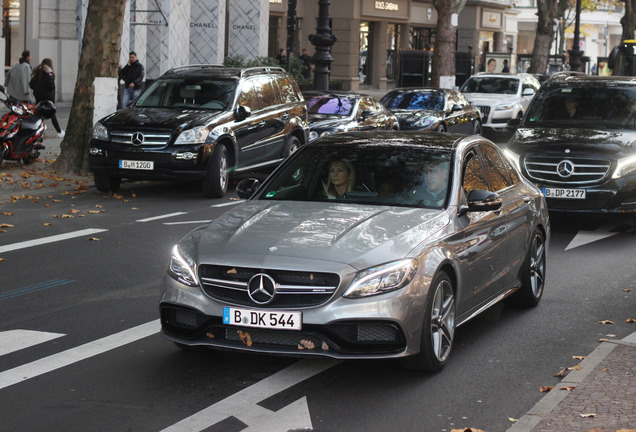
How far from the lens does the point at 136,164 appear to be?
15992 millimetres

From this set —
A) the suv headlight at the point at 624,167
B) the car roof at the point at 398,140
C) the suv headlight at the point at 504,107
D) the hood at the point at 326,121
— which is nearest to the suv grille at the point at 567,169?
the suv headlight at the point at 624,167

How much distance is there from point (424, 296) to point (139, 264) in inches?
183

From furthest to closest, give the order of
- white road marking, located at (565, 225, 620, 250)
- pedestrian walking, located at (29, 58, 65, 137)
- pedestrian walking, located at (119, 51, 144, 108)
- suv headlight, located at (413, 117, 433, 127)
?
pedestrian walking, located at (119, 51, 144, 108) → pedestrian walking, located at (29, 58, 65, 137) → suv headlight, located at (413, 117, 433, 127) → white road marking, located at (565, 225, 620, 250)

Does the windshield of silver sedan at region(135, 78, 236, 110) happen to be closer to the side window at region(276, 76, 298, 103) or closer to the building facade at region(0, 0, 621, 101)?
the side window at region(276, 76, 298, 103)

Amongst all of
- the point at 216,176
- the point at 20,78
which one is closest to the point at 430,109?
the point at 20,78

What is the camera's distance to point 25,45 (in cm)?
3300

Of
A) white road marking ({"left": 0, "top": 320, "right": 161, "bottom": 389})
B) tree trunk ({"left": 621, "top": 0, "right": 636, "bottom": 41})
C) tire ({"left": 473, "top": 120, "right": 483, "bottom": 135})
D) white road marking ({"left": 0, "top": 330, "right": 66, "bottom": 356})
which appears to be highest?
tree trunk ({"left": 621, "top": 0, "right": 636, "bottom": 41})

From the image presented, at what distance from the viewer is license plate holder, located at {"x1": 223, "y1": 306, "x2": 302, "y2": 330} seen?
6.32 metres

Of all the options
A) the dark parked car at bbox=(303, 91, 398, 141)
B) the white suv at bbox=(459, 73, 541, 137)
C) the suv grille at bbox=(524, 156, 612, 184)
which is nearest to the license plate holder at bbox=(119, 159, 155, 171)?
the dark parked car at bbox=(303, 91, 398, 141)

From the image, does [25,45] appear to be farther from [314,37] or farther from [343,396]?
[343,396]

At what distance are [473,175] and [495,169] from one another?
0.72 m

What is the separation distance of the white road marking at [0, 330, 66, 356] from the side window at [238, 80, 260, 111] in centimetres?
979

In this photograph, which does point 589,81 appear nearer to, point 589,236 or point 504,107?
point 589,236

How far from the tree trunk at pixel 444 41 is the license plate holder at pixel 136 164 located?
70.7ft
